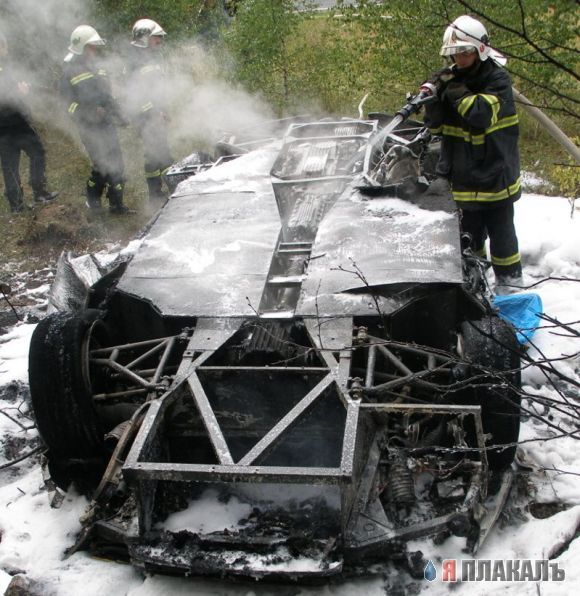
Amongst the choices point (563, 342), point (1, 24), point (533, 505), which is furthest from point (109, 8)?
point (533, 505)

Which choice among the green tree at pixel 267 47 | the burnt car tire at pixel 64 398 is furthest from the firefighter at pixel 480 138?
the green tree at pixel 267 47

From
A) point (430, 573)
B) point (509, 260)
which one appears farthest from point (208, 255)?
point (430, 573)

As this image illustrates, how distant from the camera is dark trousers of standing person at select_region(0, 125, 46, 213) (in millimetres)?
9094

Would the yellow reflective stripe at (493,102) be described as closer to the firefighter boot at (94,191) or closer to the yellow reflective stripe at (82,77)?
the yellow reflective stripe at (82,77)

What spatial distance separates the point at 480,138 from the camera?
16.8ft

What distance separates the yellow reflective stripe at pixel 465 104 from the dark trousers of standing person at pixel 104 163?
5.18 metres

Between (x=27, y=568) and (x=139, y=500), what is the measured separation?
91cm

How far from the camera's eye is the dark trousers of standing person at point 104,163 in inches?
344

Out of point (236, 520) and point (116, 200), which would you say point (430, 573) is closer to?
point (236, 520)

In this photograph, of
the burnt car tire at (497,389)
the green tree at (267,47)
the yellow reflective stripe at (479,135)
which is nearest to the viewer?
the burnt car tire at (497,389)

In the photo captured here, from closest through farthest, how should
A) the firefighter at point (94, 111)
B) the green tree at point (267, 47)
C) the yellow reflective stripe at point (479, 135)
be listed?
1. the yellow reflective stripe at point (479, 135)
2. the firefighter at point (94, 111)
3. the green tree at point (267, 47)

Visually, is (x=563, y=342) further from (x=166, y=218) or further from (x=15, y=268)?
(x=15, y=268)

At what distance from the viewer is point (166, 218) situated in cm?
A: 563

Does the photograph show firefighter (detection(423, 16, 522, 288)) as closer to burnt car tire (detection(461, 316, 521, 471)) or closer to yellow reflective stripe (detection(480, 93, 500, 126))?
yellow reflective stripe (detection(480, 93, 500, 126))
